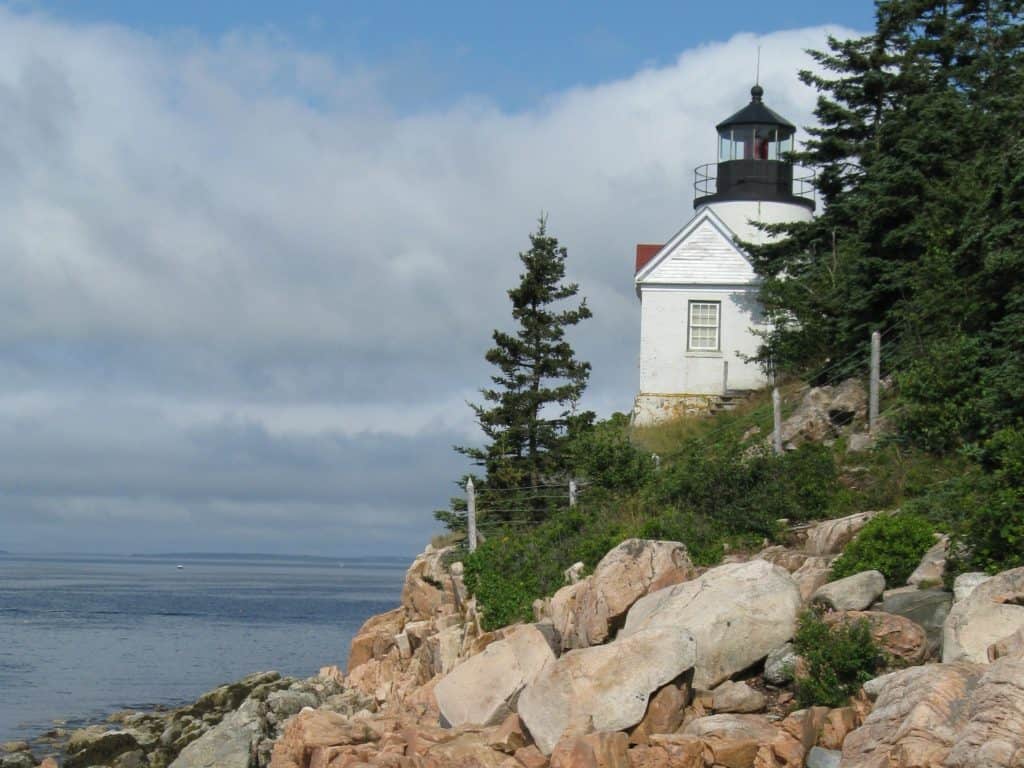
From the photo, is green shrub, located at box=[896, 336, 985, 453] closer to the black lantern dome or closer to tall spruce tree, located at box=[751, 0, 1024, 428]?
tall spruce tree, located at box=[751, 0, 1024, 428]

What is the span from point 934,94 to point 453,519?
1343 centimetres

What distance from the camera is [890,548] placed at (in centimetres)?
1541

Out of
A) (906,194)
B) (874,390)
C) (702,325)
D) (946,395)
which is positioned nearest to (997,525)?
(946,395)

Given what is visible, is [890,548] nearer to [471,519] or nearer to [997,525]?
[997,525]

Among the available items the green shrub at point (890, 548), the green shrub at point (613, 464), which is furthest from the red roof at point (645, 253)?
the green shrub at point (890, 548)

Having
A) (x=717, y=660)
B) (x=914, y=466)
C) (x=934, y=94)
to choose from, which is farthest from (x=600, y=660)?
(x=934, y=94)

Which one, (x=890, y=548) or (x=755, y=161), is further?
(x=755, y=161)

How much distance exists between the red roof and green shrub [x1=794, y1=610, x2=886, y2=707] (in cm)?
2397

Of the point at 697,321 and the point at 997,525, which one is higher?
the point at 697,321

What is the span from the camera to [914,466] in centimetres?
1959

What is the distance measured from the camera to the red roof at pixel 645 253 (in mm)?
36656

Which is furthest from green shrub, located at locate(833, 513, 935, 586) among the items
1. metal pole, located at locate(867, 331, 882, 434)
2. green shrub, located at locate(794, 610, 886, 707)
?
metal pole, located at locate(867, 331, 882, 434)

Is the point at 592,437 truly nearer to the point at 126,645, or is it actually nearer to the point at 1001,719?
the point at 1001,719

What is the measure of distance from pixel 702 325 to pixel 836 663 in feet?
72.7
